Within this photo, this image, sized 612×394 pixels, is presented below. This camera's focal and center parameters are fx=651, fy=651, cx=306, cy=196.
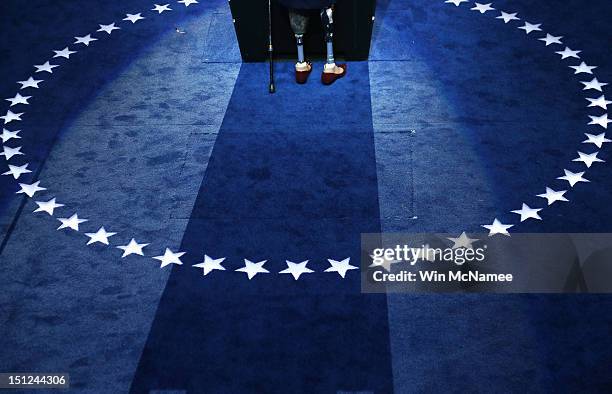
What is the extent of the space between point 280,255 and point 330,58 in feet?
5.81

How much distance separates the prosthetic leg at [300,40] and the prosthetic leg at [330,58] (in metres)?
0.13

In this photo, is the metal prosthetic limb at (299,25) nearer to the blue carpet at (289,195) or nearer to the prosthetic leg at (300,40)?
the prosthetic leg at (300,40)

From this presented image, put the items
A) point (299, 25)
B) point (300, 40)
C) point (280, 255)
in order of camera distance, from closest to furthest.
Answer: point (280, 255) → point (299, 25) → point (300, 40)

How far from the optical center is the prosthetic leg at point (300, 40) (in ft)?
14.5

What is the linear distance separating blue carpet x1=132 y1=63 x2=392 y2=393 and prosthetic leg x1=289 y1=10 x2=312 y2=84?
10 centimetres

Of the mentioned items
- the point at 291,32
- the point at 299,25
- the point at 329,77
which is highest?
the point at 299,25

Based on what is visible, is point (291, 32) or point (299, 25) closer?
point (299, 25)

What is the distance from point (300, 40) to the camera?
4.57 meters

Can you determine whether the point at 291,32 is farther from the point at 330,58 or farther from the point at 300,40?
the point at 330,58

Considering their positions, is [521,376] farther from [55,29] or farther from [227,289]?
[55,29]

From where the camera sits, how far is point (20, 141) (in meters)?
4.31

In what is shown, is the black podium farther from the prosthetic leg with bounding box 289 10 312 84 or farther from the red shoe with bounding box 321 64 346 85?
the red shoe with bounding box 321 64 346 85

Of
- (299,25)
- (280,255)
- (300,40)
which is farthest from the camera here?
(300,40)

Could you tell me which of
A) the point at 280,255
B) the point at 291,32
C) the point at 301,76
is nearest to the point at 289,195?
the point at 280,255
